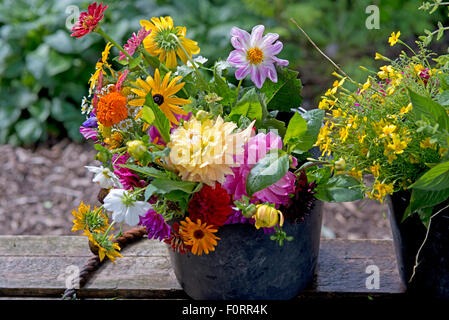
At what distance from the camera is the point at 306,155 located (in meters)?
0.75

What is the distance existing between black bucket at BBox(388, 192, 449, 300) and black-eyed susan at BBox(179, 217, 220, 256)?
0.90 ft

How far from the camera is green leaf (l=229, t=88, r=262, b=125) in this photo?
702mm

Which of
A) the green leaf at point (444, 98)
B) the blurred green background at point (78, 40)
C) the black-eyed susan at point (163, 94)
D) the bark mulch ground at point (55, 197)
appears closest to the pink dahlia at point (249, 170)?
the black-eyed susan at point (163, 94)

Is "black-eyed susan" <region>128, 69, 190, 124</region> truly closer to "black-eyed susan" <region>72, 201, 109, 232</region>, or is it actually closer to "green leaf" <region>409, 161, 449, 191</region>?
"black-eyed susan" <region>72, 201, 109, 232</region>

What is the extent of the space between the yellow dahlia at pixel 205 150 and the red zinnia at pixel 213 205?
0.06ft

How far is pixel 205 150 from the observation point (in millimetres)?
602

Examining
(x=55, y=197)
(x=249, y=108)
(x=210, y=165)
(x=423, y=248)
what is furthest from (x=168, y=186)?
(x=55, y=197)

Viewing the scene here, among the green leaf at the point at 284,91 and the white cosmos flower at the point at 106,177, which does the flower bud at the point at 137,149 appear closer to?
the white cosmos flower at the point at 106,177

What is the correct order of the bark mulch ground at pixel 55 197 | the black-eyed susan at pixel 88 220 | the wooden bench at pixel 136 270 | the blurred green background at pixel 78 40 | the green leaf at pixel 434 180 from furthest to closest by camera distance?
the blurred green background at pixel 78 40, the bark mulch ground at pixel 55 197, the wooden bench at pixel 136 270, the black-eyed susan at pixel 88 220, the green leaf at pixel 434 180

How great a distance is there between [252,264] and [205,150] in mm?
219

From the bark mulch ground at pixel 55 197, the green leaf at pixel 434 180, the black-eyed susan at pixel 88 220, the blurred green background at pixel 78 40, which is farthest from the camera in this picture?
the blurred green background at pixel 78 40

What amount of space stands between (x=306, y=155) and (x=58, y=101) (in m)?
1.37

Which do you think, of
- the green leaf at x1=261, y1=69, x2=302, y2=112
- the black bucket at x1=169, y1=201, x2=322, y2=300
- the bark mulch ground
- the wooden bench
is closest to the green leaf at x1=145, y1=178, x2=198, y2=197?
the black bucket at x1=169, y1=201, x2=322, y2=300

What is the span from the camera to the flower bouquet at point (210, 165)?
62 cm
